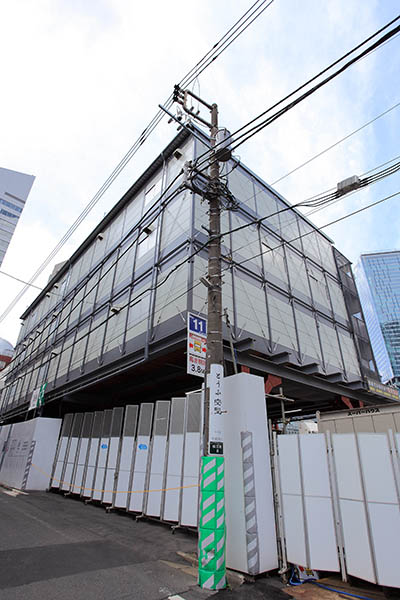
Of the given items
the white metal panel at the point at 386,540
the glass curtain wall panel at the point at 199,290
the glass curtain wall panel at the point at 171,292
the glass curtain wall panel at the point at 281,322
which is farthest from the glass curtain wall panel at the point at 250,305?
the white metal panel at the point at 386,540

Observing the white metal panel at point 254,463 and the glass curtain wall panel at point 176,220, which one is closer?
the white metal panel at point 254,463

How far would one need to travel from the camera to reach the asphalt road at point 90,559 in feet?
15.9

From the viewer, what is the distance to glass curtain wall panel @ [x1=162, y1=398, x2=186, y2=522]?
9570 millimetres

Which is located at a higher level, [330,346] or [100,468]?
[330,346]

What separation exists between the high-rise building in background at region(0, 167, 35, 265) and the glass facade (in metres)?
39.6

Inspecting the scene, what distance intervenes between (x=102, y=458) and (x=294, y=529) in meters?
Result: 10.3

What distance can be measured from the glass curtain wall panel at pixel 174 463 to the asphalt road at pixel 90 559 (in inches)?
22.2

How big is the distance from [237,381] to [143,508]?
694 cm

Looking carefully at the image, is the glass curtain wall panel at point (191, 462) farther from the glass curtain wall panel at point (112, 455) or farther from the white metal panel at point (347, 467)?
the glass curtain wall panel at point (112, 455)

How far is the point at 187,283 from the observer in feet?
38.2

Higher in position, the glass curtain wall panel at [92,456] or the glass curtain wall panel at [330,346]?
the glass curtain wall panel at [330,346]

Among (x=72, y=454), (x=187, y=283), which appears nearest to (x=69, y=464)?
(x=72, y=454)

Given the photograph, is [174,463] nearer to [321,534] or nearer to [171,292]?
[321,534]

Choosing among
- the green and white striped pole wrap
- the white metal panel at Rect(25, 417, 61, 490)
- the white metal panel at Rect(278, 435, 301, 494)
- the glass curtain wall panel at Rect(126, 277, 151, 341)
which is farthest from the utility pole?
the white metal panel at Rect(25, 417, 61, 490)
